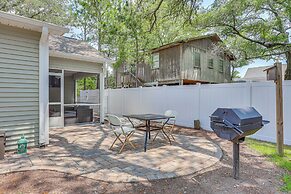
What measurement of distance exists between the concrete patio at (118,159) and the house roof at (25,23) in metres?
3.00

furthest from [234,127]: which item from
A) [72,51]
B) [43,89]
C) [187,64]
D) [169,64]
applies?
[169,64]

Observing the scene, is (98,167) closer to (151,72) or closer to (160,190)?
(160,190)

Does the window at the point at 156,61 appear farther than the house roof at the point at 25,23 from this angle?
Yes

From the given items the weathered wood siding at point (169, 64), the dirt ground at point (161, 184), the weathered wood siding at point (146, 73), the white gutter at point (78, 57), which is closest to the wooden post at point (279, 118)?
the dirt ground at point (161, 184)

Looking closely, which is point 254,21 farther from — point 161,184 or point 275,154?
point 161,184

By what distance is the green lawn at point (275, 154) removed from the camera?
133 inches

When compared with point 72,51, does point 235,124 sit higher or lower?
lower

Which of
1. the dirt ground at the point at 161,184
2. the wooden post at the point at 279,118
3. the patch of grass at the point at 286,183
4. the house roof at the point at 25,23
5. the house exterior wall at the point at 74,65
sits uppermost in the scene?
the house roof at the point at 25,23

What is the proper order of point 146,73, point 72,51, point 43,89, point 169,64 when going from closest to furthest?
point 43,89 → point 72,51 → point 169,64 → point 146,73

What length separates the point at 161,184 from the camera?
313cm

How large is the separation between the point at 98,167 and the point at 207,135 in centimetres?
425

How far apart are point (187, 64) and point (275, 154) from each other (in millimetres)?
10751

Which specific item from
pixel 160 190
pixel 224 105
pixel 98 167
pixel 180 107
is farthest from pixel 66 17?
pixel 160 190

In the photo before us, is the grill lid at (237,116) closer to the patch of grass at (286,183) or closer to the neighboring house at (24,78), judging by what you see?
the patch of grass at (286,183)
